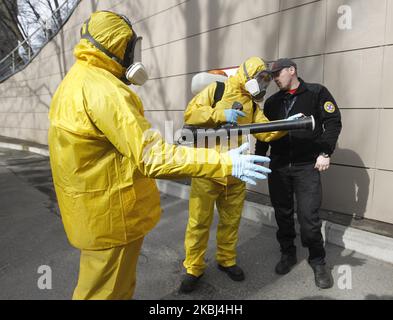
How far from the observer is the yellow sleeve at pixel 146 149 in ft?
4.84

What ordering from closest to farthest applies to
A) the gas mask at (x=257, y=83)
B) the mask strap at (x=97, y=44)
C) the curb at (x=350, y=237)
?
the mask strap at (x=97, y=44) → the gas mask at (x=257, y=83) → the curb at (x=350, y=237)

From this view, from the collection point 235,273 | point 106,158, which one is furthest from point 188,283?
point 106,158

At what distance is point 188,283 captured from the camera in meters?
2.82

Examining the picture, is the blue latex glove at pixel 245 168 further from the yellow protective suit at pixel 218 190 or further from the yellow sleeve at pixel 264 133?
the yellow sleeve at pixel 264 133

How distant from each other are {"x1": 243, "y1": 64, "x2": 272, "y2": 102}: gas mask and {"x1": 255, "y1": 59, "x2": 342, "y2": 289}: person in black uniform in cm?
15

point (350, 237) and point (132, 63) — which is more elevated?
point (132, 63)

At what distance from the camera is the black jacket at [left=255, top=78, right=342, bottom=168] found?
275 cm

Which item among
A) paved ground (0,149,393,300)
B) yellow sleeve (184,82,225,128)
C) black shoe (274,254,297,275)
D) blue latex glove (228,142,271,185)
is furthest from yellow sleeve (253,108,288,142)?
blue latex glove (228,142,271,185)

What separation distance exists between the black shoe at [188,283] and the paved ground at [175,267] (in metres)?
0.05

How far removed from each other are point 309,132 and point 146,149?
1.82m

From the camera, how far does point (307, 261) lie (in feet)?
10.6

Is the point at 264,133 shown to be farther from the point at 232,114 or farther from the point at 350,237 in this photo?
the point at 350,237

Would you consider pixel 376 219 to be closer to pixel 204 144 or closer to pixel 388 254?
pixel 388 254

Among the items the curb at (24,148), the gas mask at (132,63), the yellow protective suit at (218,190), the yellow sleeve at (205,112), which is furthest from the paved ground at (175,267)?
the curb at (24,148)
